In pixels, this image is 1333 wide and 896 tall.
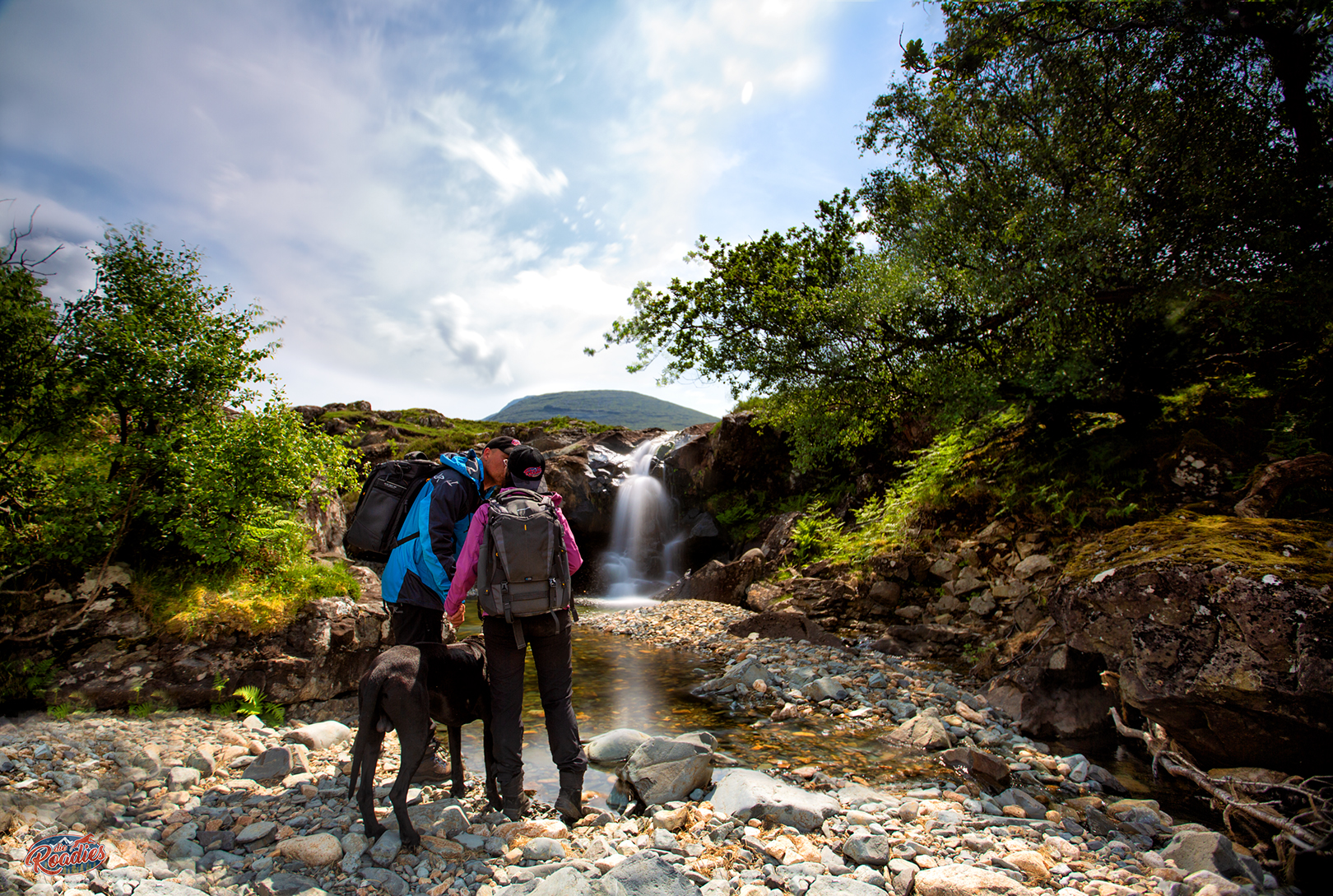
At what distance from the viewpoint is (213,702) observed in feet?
19.0

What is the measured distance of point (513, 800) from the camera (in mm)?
A: 4047

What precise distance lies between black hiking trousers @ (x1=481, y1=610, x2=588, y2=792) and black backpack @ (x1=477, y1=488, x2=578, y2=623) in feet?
0.64

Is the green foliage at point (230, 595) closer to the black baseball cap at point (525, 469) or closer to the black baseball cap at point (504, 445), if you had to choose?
the black baseball cap at point (504, 445)

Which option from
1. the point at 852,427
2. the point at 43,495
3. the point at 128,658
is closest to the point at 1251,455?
the point at 852,427

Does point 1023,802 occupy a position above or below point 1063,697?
below

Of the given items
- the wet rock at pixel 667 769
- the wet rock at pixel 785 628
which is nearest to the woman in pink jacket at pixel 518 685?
the wet rock at pixel 667 769

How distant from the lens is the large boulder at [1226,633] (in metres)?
3.92

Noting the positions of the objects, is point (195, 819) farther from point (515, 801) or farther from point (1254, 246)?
point (1254, 246)

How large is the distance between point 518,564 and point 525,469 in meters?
0.77

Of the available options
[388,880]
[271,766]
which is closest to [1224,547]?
[388,880]

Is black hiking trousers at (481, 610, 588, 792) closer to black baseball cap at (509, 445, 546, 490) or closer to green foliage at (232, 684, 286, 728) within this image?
black baseball cap at (509, 445, 546, 490)

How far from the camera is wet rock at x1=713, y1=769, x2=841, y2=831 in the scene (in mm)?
4008

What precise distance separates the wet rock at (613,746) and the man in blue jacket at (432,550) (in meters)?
1.51

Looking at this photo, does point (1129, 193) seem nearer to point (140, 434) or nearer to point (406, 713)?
point (406, 713)
